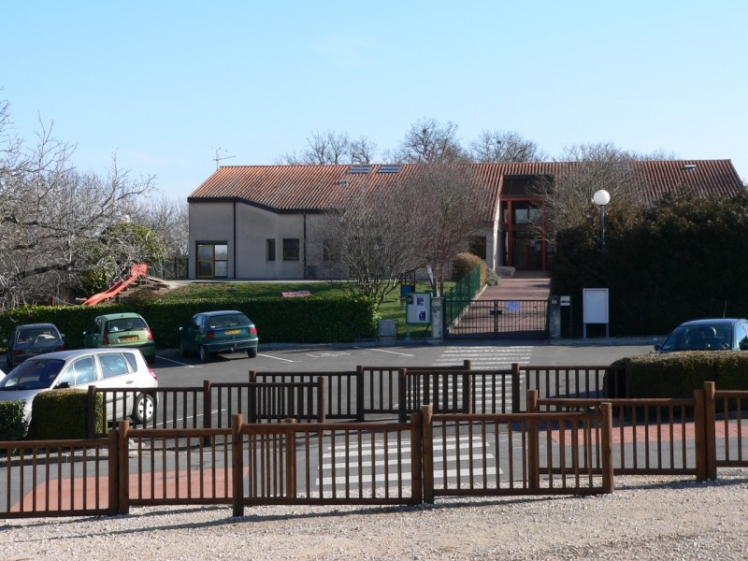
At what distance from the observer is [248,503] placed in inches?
369

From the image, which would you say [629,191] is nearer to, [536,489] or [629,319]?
[629,319]

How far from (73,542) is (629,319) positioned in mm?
25365

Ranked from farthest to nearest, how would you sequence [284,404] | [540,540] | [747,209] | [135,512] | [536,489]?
[747,209], [284,404], [135,512], [536,489], [540,540]

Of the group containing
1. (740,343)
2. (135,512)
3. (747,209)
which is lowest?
(135,512)

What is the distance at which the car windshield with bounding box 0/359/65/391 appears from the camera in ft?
54.5

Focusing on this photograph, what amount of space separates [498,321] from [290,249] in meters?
19.8

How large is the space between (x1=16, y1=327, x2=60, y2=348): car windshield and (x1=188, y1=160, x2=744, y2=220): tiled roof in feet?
68.2

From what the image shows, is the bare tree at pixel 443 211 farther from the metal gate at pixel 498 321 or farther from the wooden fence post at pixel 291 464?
the wooden fence post at pixel 291 464

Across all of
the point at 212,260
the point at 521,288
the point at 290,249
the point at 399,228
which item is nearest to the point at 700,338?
the point at 399,228

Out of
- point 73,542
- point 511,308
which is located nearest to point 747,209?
point 511,308

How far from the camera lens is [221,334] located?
92.5ft

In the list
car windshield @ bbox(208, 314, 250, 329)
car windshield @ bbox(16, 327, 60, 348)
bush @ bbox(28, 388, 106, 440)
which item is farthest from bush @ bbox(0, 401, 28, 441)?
car windshield @ bbox(16, 327, 60, 348)

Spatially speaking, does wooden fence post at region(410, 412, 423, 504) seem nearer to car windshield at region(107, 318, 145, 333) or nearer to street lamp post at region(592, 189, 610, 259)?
car windshield at region(107, 318, 145, 333)

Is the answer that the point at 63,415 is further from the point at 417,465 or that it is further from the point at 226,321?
the point at 226,321
